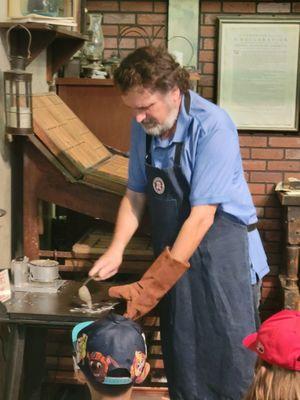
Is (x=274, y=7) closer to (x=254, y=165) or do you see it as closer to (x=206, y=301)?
(x=254, y=165)

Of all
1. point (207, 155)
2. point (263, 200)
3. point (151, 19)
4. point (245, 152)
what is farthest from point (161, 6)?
point (207, 155)

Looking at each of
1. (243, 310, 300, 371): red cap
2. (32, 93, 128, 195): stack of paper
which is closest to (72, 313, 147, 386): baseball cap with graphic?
(243, 310, 300, 371): red cap

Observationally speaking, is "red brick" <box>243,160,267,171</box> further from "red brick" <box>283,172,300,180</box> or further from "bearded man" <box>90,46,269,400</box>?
"bearded man" <box>90,46,269,400</box>

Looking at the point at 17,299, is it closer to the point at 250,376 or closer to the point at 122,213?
the point at 122,213

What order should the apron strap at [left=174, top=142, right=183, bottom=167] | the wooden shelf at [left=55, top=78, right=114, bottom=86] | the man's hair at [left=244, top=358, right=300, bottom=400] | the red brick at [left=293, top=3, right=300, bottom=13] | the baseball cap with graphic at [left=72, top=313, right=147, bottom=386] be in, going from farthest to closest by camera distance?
the red brick at [left=293, top=3, right=300, bottom=13] → the wooden shelf at [left=55, top=78, right=114, bottom=86] → the apron strap at [left=174, top=142, right=183, bottom=167] → the baseball cap with graphic at [left=72, top=313, right=147, bottom=386] → the man's hair at [left=244, top=358, right=300, bottom=400]

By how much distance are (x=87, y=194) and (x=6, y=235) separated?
0.42 meters

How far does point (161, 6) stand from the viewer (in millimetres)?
4414

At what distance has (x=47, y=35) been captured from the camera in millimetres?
3115

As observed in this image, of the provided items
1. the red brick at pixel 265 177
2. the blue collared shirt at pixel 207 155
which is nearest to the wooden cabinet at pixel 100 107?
the red brick at pixel 265 177

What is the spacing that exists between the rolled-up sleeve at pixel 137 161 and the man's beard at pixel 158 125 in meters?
0.15

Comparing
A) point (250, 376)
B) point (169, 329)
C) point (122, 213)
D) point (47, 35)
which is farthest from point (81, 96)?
point (250, 376)

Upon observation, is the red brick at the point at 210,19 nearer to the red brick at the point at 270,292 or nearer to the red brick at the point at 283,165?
the red brick at the point at 283,165

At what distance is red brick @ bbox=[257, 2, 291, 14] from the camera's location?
437 cm

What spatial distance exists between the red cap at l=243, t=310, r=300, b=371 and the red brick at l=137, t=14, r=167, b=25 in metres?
3.09
